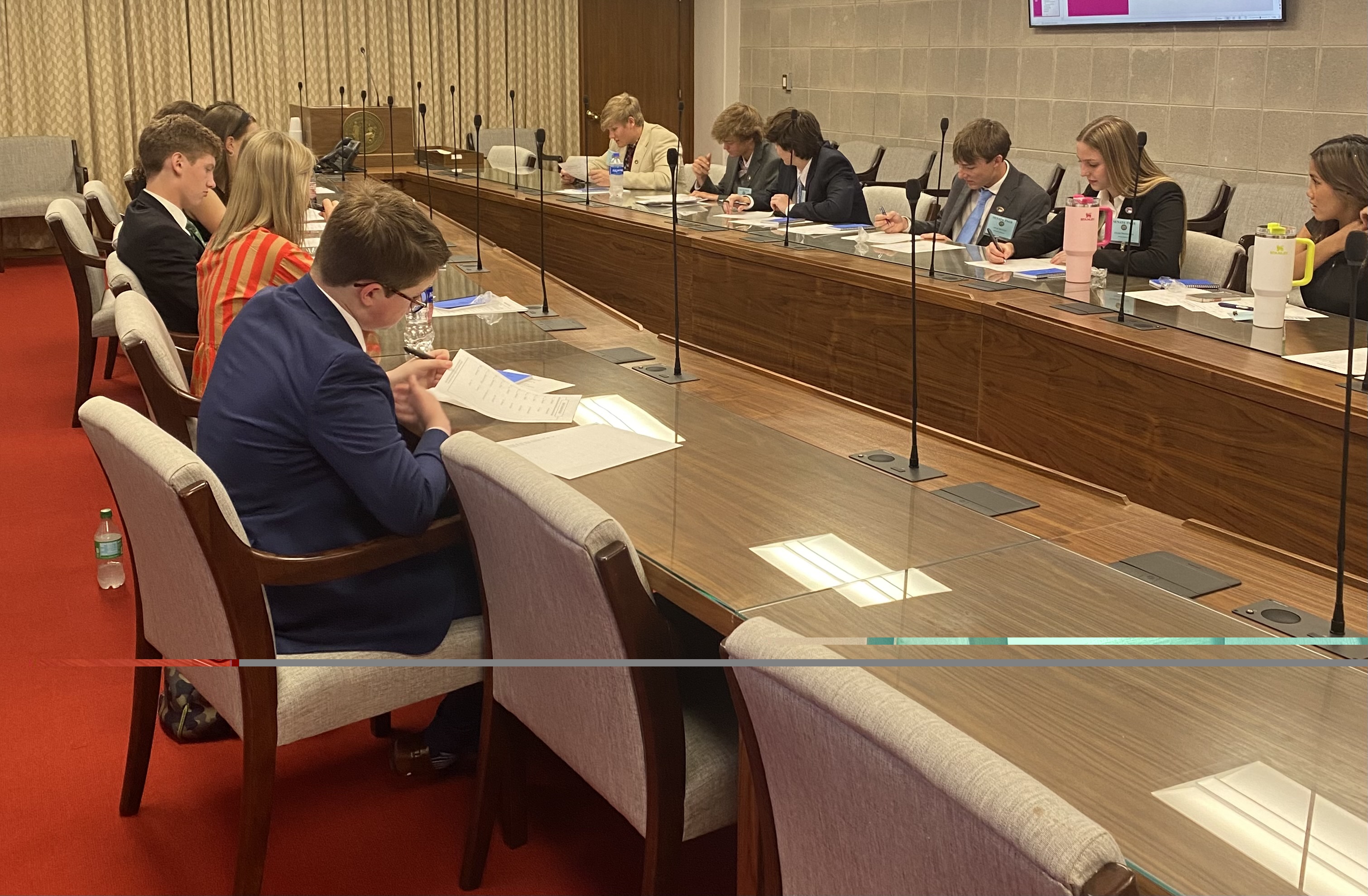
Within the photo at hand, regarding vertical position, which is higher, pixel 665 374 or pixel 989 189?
pixel 989 189

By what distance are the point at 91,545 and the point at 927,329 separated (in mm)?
2201

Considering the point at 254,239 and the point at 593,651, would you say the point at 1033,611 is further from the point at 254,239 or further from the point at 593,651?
the point at 254,239

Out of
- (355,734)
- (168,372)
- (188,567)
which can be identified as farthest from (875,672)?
(168,372)

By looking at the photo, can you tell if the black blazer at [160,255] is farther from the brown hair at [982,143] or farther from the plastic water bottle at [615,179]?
the brown hair at [982,143]

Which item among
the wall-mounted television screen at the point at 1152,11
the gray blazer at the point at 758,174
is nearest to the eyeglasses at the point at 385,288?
the gray blazer at the point at 758,174

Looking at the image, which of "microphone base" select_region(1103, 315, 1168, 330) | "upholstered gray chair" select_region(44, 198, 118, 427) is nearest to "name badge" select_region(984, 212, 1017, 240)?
"microphone base" select_region(1103, 315, 1168, 330)

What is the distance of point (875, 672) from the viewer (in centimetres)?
119

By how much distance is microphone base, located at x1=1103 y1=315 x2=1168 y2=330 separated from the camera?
2.72 metres

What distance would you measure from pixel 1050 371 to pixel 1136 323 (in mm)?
207

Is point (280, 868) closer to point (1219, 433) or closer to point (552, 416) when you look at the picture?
point (552, 416)

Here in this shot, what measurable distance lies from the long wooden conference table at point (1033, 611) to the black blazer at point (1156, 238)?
62.4 inches

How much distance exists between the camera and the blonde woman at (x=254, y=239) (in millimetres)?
2658

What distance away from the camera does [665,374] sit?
2457 mm

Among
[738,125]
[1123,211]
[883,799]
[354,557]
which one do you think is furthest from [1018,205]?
[883,799]
